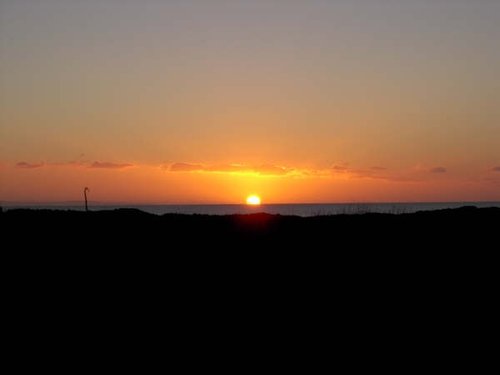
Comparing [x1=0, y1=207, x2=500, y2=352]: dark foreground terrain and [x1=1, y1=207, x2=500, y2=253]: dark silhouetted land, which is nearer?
[x1=0, y1=207, x2=500, y2=352]: dark foreground terrain

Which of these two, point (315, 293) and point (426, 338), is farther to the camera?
point (315, 293)

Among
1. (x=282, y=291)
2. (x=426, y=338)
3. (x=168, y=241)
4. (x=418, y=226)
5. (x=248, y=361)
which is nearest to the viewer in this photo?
(x=248, y=361)

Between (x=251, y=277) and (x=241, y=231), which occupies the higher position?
(x=241, y=231)

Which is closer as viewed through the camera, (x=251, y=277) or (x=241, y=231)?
(x=251, y=277)

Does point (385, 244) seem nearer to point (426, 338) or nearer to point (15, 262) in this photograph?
point (426, 338)

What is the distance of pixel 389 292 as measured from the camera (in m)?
14.1

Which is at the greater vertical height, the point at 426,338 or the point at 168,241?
the point at 168,241

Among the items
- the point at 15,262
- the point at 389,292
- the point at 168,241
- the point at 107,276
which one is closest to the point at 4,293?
the point at 15,262

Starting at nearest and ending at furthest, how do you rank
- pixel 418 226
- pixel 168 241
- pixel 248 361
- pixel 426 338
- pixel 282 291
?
pixel 248 361 < pixel 426 338 < pixel 282 291 < pixel 168 241 < pixel 418 226

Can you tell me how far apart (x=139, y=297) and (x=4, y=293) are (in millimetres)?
2758

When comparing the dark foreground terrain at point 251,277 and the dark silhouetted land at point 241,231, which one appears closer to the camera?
the dark foreground terrain at point 251,277

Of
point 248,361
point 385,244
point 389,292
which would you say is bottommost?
point 248,361

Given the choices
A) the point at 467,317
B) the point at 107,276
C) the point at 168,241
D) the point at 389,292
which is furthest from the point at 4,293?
the point at 467,317

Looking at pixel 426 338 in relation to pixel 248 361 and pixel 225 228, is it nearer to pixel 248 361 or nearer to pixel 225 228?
pixel 248 361
